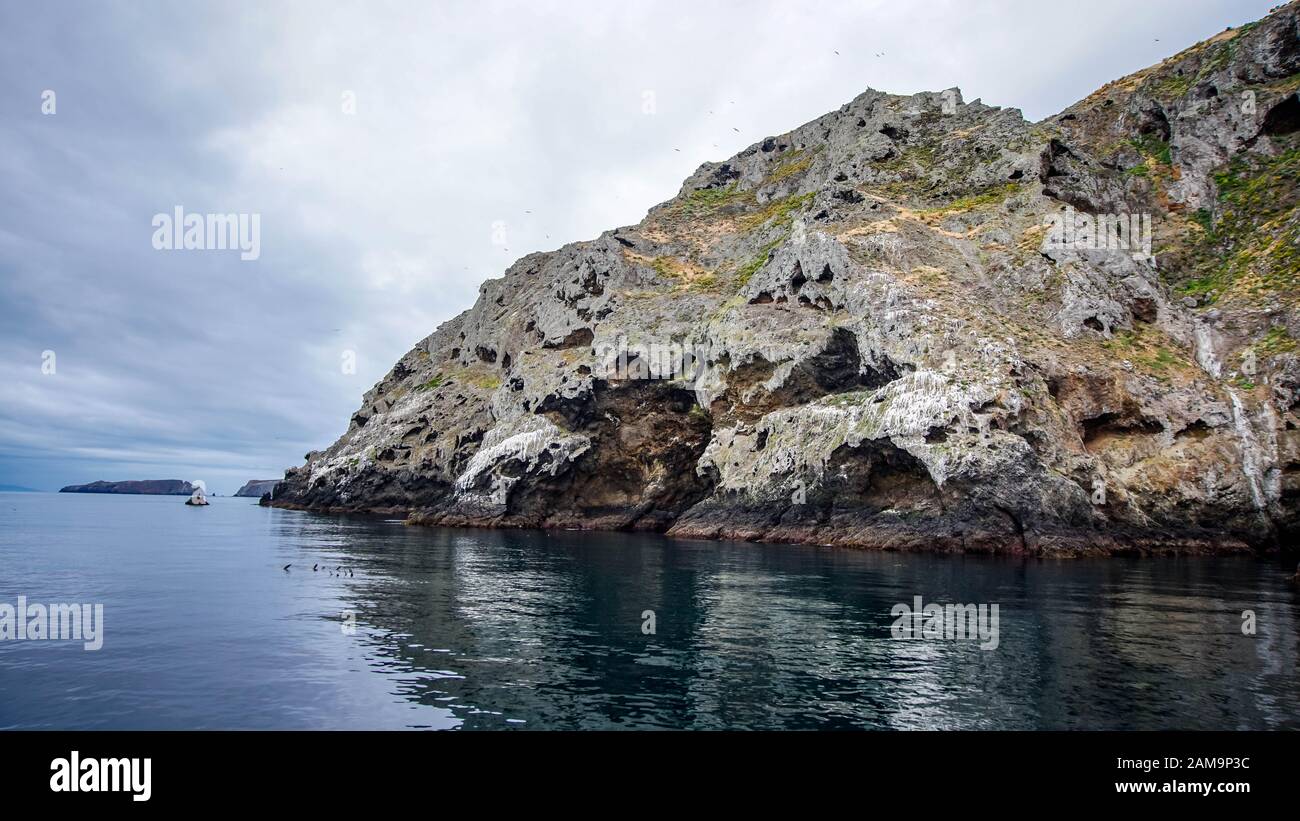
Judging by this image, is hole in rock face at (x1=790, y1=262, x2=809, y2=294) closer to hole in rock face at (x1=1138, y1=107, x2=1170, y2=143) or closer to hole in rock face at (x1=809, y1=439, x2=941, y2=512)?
hole in rock face at (x1=809, y1=439, x2=941, y2=512)

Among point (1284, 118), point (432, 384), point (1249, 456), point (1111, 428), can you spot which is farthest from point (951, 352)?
point (432, 384)

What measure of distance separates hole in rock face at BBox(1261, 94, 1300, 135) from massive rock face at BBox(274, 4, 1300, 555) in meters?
0.29

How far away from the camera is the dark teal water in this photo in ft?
55.5

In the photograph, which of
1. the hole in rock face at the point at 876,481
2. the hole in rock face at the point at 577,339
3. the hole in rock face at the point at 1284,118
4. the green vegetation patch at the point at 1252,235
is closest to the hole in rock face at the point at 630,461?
the hole in rock face at the point at 577,339

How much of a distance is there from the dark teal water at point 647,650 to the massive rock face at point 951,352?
1307 cm

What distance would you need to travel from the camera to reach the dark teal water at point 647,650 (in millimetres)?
16906

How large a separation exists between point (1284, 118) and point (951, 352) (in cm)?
5451

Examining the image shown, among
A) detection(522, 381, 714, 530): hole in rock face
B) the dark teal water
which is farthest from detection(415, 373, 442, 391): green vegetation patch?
the dark teal water

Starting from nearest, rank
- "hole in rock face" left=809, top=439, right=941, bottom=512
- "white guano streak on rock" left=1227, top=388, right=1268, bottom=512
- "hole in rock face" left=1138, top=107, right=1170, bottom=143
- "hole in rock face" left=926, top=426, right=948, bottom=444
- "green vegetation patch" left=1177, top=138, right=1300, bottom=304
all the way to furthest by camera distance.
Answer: "white guano streak on rock" left=1227, top=388, right=1268, bottom=512
"hole in rock face" left=926, top=426, right=948, bottom=444
"hole in rock face" left=809, top=439, right=941, bottom=512
"green vegetation patch" left=1177, top=138, right=1300, bottom=304
"hole in rock face" left=1138, top=107, right=1170, bottom=143
